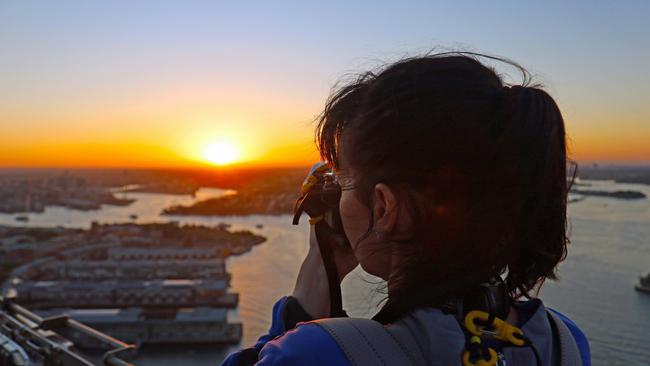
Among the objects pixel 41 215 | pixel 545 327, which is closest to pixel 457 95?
pixel 545 327

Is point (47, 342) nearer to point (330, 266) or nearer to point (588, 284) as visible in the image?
point (330, 266)

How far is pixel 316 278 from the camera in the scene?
34 cm

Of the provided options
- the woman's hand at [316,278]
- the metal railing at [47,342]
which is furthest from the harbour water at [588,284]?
the metal railing at [47,342]

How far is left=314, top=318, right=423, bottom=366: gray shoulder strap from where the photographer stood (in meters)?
0.19

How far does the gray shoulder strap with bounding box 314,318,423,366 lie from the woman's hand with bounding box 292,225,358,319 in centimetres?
13

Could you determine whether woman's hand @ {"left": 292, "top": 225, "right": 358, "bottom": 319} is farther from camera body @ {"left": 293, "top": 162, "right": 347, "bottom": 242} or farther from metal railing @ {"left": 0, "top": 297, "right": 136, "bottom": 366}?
metal railing @ {"left": 0, "top": 297, "right": 136, "bottom": 366}

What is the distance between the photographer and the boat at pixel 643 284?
3068mm

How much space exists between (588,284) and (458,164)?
11.3ft

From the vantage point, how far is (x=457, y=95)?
0.23m

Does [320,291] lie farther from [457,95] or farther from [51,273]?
[51,273]

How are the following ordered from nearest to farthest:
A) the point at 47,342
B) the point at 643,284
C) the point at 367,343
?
1. the point at 367,343
2. the point at 47,342
3. the point at 643,284

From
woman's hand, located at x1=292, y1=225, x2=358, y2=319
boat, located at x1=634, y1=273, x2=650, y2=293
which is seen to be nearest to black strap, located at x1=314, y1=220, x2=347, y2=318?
woman's hand, located at x1=292, y1=225, x2=358, y2=319

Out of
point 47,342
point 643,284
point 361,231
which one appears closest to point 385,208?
point 361,231

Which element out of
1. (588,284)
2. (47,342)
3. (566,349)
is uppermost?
(566,349)
